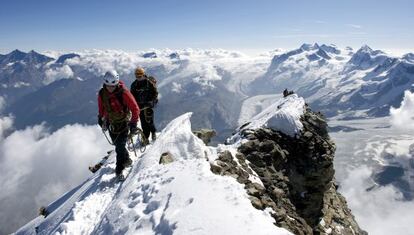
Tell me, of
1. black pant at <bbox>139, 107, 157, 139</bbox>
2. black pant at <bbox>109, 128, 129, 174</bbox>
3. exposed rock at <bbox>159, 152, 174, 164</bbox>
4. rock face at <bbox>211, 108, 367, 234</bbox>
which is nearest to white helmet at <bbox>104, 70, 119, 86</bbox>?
black pant at <bbox>109, 128, 129, 174</bbox>

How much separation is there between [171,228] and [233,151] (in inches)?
477

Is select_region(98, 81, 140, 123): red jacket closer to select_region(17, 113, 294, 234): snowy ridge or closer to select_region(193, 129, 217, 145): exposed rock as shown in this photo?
select_region(17, 113, 294, 234): snowy ridge

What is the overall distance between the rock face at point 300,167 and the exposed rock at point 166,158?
2765mm

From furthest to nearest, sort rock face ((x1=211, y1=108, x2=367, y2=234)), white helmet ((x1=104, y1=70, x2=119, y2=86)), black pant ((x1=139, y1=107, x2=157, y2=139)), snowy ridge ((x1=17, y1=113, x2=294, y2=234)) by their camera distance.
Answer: black pant ((x1=139, y1=107, x2=157, y2=139)), rock face ((x1=211, y1=108, x2=367, y2=234)), white helmet ((x1=104, y1=70, x2=119, y2=86)), snowy ridge ((x1=17, y1=113, x2=294, y2=234))

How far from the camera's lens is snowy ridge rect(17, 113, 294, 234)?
447 inches

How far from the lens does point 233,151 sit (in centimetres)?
2311

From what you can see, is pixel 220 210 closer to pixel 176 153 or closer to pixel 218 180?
pixel 218 180

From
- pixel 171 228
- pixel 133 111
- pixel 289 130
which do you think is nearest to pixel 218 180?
pixel 171 228

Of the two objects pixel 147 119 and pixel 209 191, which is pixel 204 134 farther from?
pixel 209 191

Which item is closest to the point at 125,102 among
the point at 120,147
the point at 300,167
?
the point at 120,147

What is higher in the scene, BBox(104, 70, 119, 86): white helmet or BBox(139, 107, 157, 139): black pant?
BBox(104, 70, 119, 86): white helmet

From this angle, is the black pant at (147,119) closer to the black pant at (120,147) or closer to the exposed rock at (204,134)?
the exposed rock at (204,134)

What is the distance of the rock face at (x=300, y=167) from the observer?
23156mm


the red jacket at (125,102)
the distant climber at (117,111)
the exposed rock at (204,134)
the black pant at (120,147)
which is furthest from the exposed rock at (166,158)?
the exposed rock at (204,134)
